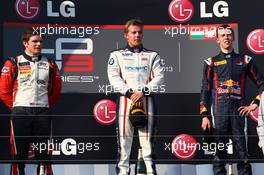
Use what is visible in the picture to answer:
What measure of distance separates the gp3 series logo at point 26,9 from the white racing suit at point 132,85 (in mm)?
884

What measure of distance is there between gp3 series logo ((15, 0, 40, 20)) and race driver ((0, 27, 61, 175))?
481 millimetres

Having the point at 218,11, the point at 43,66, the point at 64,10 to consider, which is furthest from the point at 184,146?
the point at 64,10

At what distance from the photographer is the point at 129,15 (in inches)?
283

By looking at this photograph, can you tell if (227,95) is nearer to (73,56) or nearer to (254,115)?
(254,115)

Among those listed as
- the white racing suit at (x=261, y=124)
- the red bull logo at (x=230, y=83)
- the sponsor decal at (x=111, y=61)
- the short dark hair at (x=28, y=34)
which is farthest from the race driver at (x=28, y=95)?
the white racing suit at (x=261, y=124)

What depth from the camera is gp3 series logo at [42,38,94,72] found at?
7086 millimetres

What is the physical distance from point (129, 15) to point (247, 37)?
39.7 inches

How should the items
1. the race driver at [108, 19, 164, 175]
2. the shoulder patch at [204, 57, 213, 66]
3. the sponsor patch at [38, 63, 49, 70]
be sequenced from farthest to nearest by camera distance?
Answer: the shoulder patch at [204, 57, 213, 66] < the sponsor patch at [38, 63, 49, 70] < the race driver at [108, 19, 164, 175]

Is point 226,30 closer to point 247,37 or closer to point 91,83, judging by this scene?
point 247,37

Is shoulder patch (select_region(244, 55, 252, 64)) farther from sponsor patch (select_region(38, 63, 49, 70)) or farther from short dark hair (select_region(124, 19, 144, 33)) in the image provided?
sponsor patch (select_region(38, 63, 49, 70))

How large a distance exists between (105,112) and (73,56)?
1.76ft

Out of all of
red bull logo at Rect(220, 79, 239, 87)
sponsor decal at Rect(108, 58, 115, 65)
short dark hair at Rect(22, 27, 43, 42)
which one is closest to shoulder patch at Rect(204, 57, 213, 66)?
red bull logo at Rect(220, 79, 239, 87)

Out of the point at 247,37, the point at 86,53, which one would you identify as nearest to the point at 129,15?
the point at 86,53

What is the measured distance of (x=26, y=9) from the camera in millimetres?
7070
